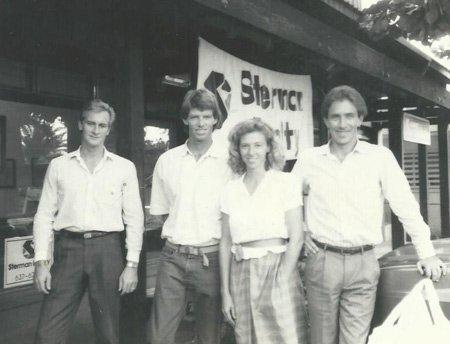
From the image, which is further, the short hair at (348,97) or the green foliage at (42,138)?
the green foliage at (42,138)

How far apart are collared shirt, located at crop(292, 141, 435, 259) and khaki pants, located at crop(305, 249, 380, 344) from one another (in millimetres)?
106

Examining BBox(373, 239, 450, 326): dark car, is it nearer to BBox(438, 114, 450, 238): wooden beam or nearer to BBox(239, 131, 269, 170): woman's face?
BBox(239, 131, 269, 170): woman's face

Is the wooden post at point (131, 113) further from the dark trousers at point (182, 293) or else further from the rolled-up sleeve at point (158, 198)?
the dark trousers at point (182, 293)

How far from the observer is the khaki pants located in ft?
9.61

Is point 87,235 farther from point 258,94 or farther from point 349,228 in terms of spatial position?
point 258,94

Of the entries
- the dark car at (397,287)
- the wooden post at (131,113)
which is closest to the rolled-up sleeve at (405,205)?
the dark car at (397,287)

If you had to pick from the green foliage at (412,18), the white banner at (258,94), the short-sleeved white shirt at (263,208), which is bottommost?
the short-sleeved white shirt at (263,208)

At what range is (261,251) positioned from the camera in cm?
295

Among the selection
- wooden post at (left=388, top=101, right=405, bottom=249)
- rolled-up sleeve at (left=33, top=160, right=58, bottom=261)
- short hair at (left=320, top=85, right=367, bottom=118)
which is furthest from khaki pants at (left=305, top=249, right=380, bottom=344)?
wooden post at (left=388, top=101, right=405, bottom=249)

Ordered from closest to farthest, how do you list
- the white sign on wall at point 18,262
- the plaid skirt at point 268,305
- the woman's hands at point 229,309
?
the plaid skirt at point 268,305 → the woman's hands at point 229,309 → the white sign on wall at point 18,262

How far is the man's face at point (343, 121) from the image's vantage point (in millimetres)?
3047

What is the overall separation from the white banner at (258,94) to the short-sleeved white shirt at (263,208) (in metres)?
1.51

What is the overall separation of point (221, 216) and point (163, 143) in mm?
3843

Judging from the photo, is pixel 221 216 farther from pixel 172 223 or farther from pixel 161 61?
pixel 161 61
